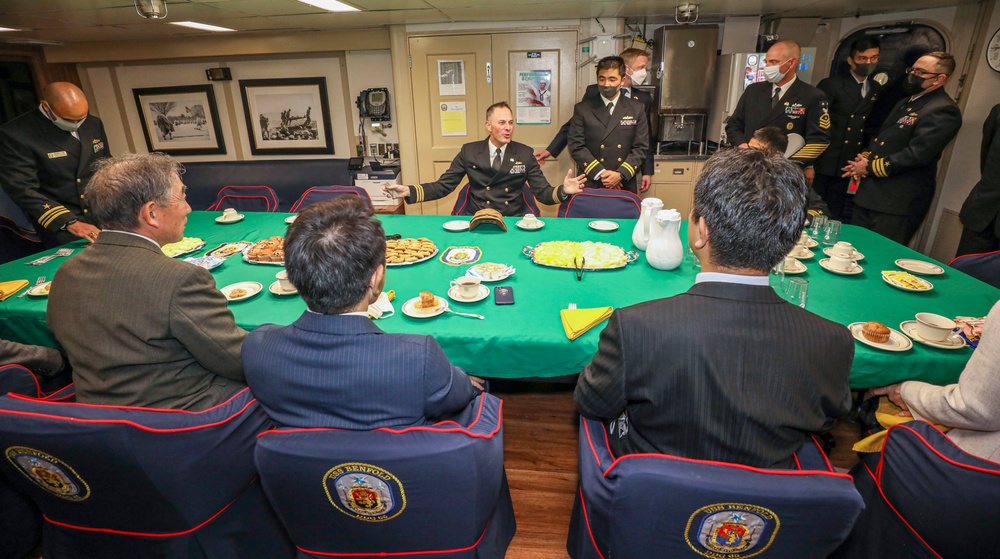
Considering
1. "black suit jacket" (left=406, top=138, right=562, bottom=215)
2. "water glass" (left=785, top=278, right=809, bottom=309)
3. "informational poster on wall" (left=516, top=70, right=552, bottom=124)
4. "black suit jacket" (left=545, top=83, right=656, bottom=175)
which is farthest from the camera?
"informational poster on wall" (left=516, top=70, right=552, bottom=124)

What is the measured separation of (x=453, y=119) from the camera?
5328 mm

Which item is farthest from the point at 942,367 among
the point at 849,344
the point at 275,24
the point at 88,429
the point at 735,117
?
the point at 275,24

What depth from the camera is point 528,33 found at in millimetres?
4902

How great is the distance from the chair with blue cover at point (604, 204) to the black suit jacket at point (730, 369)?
2.14 metres

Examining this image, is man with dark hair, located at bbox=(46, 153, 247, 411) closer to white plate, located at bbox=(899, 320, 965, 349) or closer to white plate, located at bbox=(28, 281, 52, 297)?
white plate, located at bbox=(28, 281, 52, 297)

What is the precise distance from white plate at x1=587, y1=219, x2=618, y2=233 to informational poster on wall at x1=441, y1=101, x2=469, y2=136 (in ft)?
9.81

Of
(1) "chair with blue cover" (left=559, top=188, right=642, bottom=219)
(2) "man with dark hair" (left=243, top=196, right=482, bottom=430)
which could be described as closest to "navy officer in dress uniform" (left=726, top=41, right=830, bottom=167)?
(1) "chair with blue cover" (left=559, top=188, right=642, bottom=219)

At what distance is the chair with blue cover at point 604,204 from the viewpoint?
316 centimetres

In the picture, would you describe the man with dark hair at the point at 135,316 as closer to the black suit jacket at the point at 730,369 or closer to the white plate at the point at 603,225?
the black suit jacket at the point at 730,369

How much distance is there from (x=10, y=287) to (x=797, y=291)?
3.28 metres

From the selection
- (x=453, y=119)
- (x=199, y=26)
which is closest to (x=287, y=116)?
(x=199, y=26)

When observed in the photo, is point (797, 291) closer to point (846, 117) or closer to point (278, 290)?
point (278, 290)

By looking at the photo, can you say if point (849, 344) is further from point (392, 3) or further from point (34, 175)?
point (34, 175)

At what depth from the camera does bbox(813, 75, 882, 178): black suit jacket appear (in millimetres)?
4398
